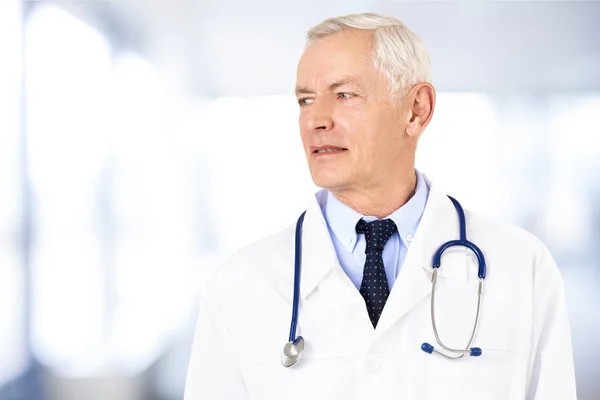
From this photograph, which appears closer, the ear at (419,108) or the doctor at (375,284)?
the doctor at (375,284)

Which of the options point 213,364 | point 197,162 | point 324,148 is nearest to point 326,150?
point 324,148

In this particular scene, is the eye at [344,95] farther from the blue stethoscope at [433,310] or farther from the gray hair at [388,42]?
the blue stethoscope at [433,310]

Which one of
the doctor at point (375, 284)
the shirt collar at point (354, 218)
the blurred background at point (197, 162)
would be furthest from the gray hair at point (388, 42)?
the blurred background at point (197, 162)

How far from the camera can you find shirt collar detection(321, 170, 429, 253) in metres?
1.43

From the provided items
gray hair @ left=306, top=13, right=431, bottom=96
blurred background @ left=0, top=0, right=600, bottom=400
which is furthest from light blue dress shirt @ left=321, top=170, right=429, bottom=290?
blurred background @ left=0, top=0, right=600, bottom=400

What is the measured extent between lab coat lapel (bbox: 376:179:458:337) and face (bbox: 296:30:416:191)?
12 centimetres

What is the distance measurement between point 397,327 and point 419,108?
1.45 feet

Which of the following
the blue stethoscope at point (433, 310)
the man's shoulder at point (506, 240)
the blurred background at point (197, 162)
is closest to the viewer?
the blue stethoscope at point (433, 310)

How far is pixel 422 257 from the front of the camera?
1399 mm

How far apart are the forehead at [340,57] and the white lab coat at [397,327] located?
0.89ft

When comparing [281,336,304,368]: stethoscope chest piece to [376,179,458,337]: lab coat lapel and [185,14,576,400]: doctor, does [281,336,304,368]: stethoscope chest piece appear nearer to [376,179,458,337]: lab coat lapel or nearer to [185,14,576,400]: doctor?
[185,14,576,400]: doctor

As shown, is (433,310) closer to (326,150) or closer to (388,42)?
(326,150)

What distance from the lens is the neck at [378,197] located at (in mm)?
1435

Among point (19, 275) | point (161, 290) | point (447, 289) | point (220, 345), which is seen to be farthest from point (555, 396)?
point (19, 275)
